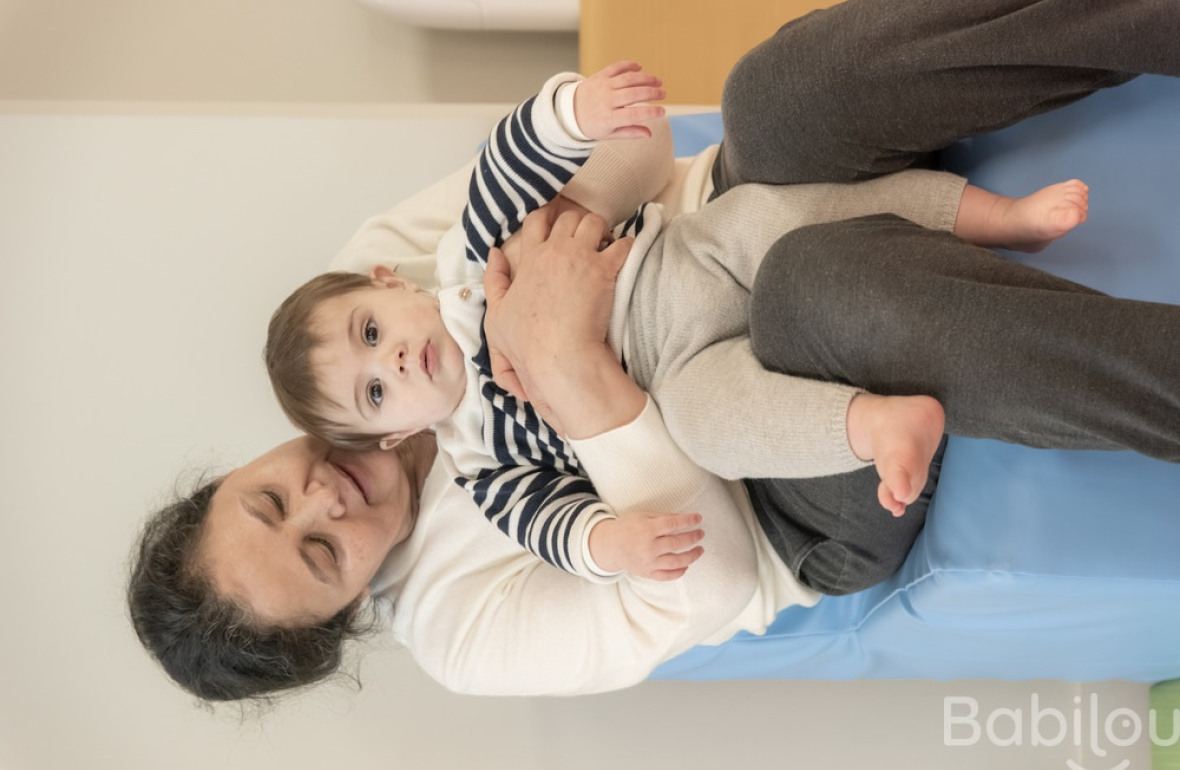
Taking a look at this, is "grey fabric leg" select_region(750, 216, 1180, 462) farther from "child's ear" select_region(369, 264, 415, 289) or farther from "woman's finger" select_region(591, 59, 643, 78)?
"child's ear" select_region(369, 264, 415, 289)

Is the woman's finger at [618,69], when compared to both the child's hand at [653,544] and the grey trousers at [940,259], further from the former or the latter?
the child's hand at [653,544]

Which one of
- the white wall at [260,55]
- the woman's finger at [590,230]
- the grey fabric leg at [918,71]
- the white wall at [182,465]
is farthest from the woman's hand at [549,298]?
the white wall at [260,55]

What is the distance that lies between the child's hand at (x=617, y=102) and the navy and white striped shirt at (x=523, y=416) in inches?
1.7

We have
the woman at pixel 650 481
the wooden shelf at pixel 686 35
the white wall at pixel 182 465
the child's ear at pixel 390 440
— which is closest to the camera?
the woman at pixel 650 481

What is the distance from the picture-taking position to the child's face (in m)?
1.15

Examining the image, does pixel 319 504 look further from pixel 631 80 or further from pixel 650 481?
pixel 631 80

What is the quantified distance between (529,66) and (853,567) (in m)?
1.58

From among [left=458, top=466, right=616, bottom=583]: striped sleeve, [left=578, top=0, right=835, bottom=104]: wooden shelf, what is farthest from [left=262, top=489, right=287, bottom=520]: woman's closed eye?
[left=578, top=0, right=835, bottom=104]: wooden shelf

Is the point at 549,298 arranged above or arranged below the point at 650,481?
above

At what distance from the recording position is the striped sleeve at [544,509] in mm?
1069

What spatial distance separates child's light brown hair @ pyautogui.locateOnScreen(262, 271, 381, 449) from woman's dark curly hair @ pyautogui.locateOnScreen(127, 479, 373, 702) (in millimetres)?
148

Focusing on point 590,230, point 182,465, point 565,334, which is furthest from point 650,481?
point 182,465

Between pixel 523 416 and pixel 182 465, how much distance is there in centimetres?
77

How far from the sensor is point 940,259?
0.88 m
